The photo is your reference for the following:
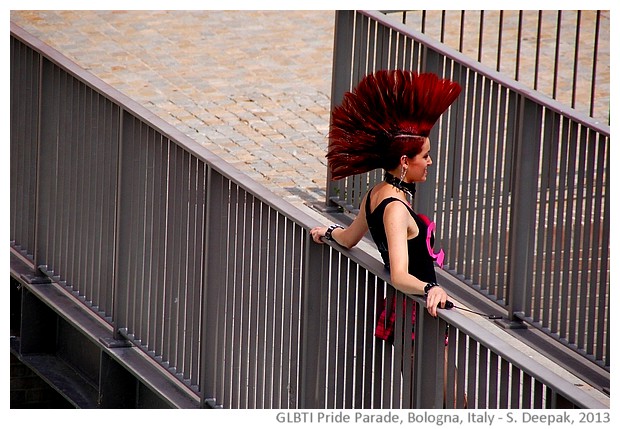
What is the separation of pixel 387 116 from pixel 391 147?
0.13 m

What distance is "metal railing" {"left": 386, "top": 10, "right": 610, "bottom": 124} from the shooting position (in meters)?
12.2

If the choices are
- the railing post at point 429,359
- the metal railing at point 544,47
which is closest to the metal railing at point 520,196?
the railing post at point 429,359

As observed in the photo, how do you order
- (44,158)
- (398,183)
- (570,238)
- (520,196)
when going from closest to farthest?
(398,183) < (570,238) < (520,196) < (44,158)

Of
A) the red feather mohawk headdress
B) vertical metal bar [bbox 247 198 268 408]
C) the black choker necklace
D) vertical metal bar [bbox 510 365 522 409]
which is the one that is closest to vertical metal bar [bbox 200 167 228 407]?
vertical metal bar [bbox 247 198 268 408]

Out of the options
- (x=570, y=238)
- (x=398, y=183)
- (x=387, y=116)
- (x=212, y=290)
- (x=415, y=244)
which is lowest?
(x=212, y=290)

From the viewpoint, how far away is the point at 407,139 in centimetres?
537

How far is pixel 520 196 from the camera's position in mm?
7176

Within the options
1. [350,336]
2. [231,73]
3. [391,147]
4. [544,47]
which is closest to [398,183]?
[391,147]

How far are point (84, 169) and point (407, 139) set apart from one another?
2.30 metres

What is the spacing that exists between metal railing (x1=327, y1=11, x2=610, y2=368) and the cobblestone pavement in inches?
75.1

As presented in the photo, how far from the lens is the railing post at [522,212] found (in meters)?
7.10

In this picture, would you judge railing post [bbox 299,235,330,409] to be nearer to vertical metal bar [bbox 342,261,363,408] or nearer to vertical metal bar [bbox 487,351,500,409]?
vertical metal bar [bbox 342,261,363,408]

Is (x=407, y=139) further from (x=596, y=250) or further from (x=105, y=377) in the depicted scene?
(x=105, y=377)

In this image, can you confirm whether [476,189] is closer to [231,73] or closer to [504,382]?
[504,382]
